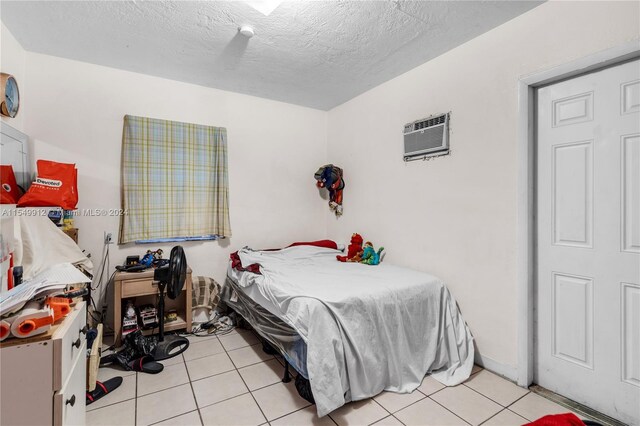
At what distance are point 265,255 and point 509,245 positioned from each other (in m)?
2.29

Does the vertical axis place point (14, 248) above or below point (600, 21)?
below

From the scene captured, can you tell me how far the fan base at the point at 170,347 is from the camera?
2.49m

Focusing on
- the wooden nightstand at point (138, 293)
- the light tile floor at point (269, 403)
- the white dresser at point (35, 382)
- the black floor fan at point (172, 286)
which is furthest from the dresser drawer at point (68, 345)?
the wooden nightstand at point (138, 293)

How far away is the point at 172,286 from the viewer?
96.5 inches

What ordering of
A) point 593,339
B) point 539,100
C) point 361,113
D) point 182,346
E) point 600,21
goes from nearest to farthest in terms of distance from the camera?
point 600,21
point 593,339
point 539,100
point 182,346
point 361,113

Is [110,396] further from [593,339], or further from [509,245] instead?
[593,339]

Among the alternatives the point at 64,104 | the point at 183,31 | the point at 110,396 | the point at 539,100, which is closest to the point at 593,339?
the point at 539,100

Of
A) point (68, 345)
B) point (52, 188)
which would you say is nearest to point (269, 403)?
point (68, 345)

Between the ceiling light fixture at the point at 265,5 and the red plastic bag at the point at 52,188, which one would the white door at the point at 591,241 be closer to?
the ceiling light fixture at the point at 265,5

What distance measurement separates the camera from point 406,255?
117 inches

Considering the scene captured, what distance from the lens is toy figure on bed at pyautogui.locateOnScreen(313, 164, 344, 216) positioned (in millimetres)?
3865

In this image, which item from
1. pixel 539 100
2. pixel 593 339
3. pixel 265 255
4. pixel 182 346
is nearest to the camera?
pixel 593 339

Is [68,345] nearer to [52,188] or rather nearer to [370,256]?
[52,188]

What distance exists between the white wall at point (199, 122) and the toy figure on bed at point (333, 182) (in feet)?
0.79
